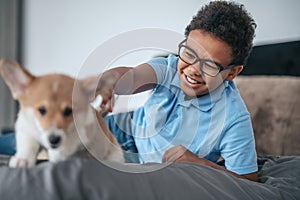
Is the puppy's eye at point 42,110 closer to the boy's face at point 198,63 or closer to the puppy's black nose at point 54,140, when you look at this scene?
the puppy's black nose at point 54,140

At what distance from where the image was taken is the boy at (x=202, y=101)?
3.09 ft

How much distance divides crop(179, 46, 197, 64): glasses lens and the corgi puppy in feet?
1.04

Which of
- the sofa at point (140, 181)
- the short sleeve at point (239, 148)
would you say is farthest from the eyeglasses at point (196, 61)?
the sofa at point (140, 181)

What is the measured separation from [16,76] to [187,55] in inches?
16.9

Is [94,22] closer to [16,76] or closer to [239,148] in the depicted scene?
[239,148]

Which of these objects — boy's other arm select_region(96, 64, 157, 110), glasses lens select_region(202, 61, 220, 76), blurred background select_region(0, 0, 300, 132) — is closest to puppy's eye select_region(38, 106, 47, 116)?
boy's other arm select_region(96, 64, 157, 110)

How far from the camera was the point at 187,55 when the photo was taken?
94 centimetres

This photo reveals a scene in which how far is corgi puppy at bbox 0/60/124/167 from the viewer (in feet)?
1.98

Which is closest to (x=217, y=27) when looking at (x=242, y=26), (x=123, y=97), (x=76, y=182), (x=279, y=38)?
(x=242, y=26)

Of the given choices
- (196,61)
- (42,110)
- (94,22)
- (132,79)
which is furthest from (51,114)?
(94,22)

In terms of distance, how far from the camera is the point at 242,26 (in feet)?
3.31

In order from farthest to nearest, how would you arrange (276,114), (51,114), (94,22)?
(94,22) → (276,114) → (51,114)

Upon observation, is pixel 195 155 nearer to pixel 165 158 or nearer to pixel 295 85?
pixel 165 158

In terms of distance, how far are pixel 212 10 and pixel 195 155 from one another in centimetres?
37
